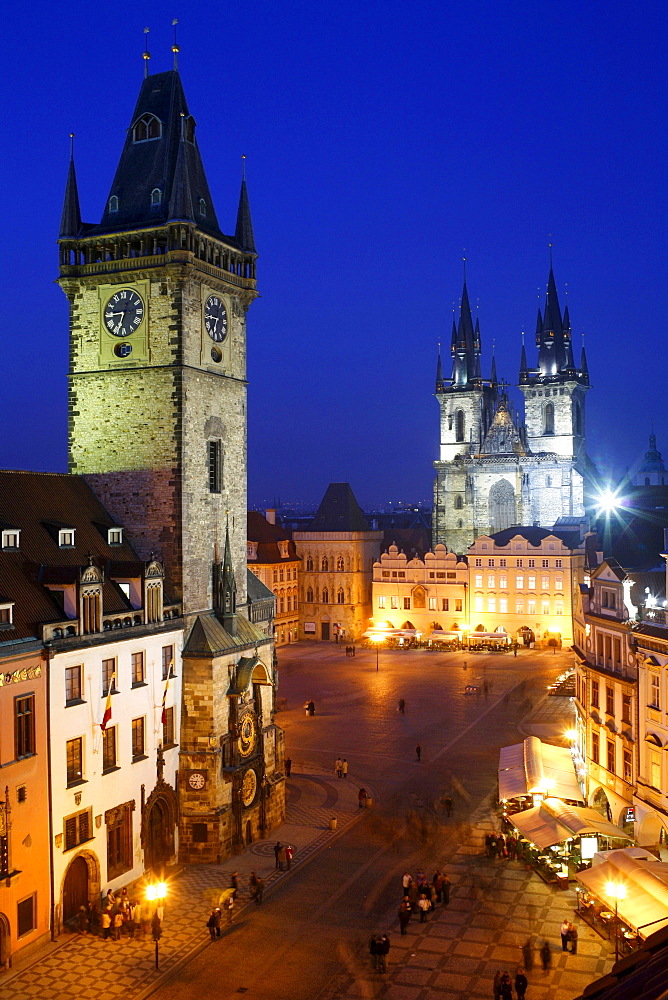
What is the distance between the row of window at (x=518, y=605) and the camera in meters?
99.1

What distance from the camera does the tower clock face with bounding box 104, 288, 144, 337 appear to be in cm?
3928

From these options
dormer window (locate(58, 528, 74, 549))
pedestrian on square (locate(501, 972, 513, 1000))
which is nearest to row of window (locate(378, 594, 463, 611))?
dormer window (locate(58, 528, 74, 549))

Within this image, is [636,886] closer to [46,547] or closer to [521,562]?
[46,547]

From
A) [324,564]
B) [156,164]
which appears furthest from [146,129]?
[324,564]

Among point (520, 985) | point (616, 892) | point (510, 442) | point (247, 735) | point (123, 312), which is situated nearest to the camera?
point (520, 985)

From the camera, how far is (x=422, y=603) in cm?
10519

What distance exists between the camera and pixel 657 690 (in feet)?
120

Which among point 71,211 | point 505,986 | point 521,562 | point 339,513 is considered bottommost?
point 505,986

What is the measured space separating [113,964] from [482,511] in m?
99.3

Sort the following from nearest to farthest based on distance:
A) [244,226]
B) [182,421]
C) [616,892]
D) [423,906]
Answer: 1. [616,892]
2. [423,906]
3. [182,421]
4. [244,226]

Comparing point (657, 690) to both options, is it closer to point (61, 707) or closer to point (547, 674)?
point (61, 707)

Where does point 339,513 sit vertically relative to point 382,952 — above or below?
above

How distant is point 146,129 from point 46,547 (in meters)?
19.0

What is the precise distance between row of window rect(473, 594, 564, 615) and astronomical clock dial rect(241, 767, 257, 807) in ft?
215
